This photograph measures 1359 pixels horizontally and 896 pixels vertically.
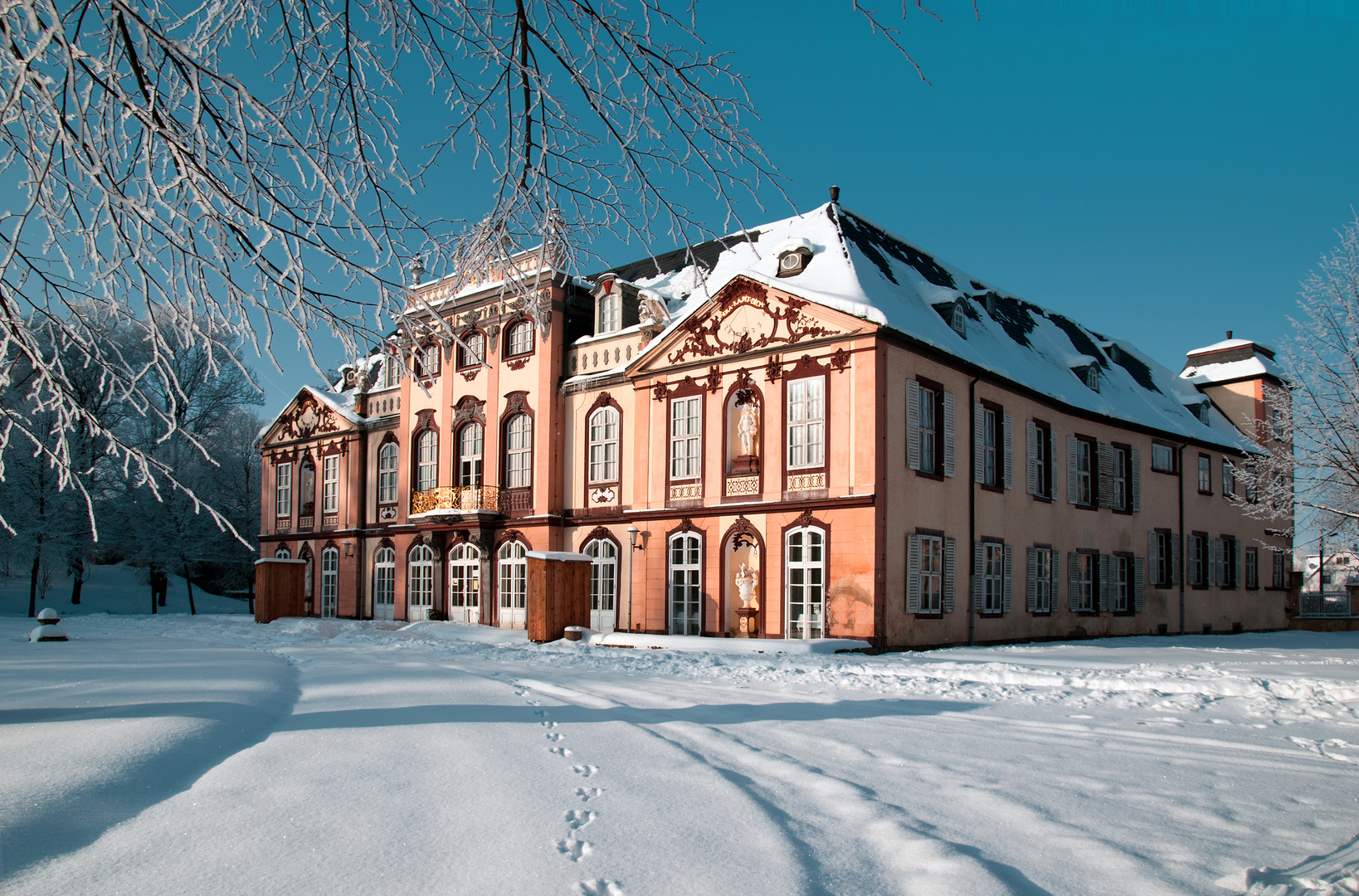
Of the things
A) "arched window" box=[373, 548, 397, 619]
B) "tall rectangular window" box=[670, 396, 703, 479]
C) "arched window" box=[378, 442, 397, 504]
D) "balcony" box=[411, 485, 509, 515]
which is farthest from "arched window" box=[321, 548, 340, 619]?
"tall rectangular window" box=[670, 396, 703, 479]

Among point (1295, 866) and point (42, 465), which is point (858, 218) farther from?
point (42, 465)

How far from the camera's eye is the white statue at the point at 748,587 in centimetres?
2008

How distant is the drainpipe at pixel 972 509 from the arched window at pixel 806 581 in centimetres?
367

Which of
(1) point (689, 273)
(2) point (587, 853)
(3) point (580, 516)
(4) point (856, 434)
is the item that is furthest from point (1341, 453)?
(2) point (587, 853)

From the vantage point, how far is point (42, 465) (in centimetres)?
3653

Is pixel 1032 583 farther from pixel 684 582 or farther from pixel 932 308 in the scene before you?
pixel 684 582

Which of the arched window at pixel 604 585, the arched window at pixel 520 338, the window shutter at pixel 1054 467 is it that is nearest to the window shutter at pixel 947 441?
the window shutter at pixel 1054 467

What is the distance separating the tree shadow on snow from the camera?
7625 millimetres

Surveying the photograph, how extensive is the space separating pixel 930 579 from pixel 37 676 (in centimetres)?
1550

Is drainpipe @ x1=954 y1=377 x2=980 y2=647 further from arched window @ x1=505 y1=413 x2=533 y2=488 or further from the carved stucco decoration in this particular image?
arched window @ x1=505 y1=413 x2=533 y2=488

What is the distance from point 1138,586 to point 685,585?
43.6ft

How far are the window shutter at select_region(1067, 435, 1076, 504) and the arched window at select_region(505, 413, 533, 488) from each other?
13848 mm

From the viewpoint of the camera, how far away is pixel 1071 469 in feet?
82.7

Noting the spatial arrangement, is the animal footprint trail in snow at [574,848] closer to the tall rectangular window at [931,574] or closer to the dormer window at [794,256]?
the tall rectangular window at [931,574]
